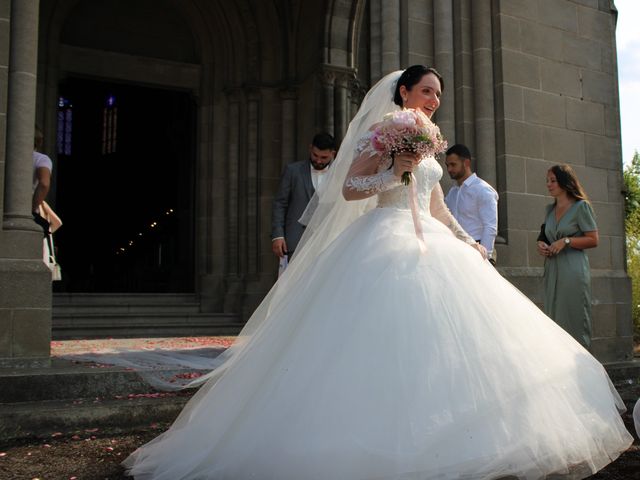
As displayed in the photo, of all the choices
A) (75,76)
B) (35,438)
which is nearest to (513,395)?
(35,438)

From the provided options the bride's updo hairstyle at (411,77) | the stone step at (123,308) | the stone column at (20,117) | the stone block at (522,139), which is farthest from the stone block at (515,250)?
the stone step at (123,308)

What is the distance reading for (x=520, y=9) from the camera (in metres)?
6.92

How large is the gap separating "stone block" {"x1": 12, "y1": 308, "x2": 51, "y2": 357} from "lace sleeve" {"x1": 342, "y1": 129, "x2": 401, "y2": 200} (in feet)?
8.70

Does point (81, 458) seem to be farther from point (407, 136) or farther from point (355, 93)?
point (355, 93)

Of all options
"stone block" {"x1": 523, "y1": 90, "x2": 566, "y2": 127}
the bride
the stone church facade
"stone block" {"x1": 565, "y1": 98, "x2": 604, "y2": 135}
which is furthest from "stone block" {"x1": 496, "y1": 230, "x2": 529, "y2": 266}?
the bride

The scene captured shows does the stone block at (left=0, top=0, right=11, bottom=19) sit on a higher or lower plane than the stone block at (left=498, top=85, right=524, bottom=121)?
higher

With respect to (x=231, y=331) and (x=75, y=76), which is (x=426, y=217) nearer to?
(x=231, y=331)

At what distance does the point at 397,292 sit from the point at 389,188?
641 millimetres

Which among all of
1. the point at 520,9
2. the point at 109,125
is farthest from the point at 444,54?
the point at 109,125

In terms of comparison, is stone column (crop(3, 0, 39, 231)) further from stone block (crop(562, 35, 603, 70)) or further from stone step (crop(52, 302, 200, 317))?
stone block (crop(562, 35, 603, 70))

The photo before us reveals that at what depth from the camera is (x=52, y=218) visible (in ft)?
18.2

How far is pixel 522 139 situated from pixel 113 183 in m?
14.1

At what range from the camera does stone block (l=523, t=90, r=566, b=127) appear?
6.83 meters

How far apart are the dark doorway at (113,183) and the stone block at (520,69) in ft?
26.1
